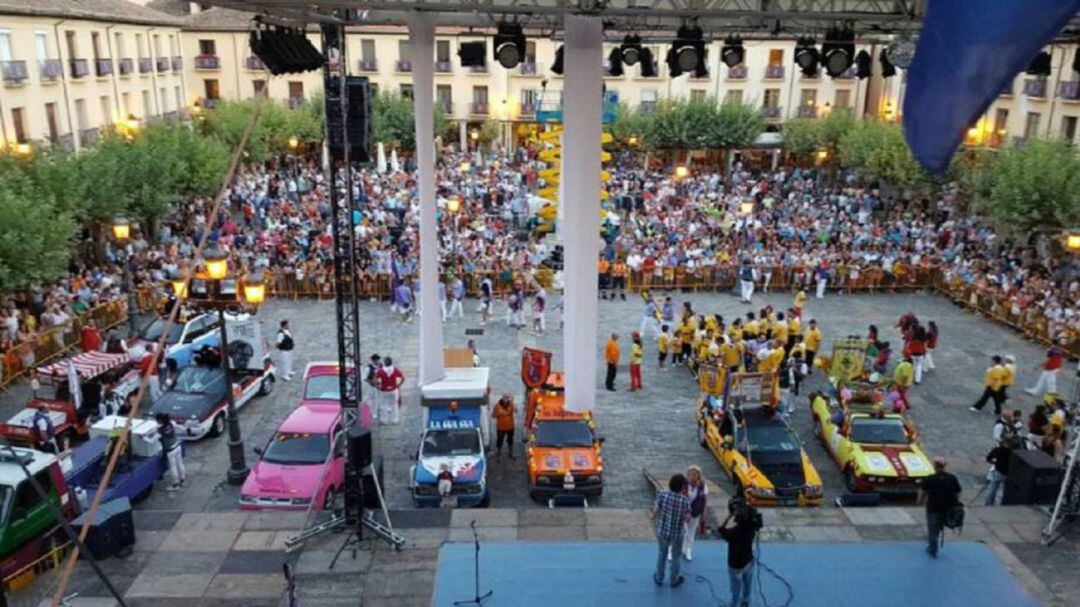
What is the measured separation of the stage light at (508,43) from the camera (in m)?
13.5

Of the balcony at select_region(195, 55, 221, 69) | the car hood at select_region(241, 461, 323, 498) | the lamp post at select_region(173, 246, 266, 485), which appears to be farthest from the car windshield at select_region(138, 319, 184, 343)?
the balcony at select_region(195, 55, 221, 69)

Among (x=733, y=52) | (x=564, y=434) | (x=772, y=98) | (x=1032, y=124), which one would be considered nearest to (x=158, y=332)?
(x=564, y=434)

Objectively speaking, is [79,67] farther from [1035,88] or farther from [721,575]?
[1035,88]

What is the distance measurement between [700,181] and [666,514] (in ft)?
111

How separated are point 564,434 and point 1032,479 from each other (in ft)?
24.2

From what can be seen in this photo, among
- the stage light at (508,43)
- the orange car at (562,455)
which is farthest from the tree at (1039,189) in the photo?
the stage light at (508,43)

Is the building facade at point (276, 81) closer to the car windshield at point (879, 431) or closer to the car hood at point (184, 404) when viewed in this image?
the car hood at point (184, 404)

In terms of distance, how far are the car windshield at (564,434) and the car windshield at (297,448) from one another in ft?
11.9

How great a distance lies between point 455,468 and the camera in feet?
44.3

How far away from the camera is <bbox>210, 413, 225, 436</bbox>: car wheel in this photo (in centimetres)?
1628

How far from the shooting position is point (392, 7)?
1183 centimetres

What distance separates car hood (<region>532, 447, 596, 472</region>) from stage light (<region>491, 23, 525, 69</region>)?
6.48 meters

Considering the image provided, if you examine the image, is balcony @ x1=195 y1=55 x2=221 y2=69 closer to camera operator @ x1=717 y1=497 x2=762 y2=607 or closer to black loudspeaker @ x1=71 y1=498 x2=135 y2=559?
black loudspeaker @ x1=71 y1=498 x2=135 y2=559

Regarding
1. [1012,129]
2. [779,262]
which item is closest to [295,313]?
[779,262]
